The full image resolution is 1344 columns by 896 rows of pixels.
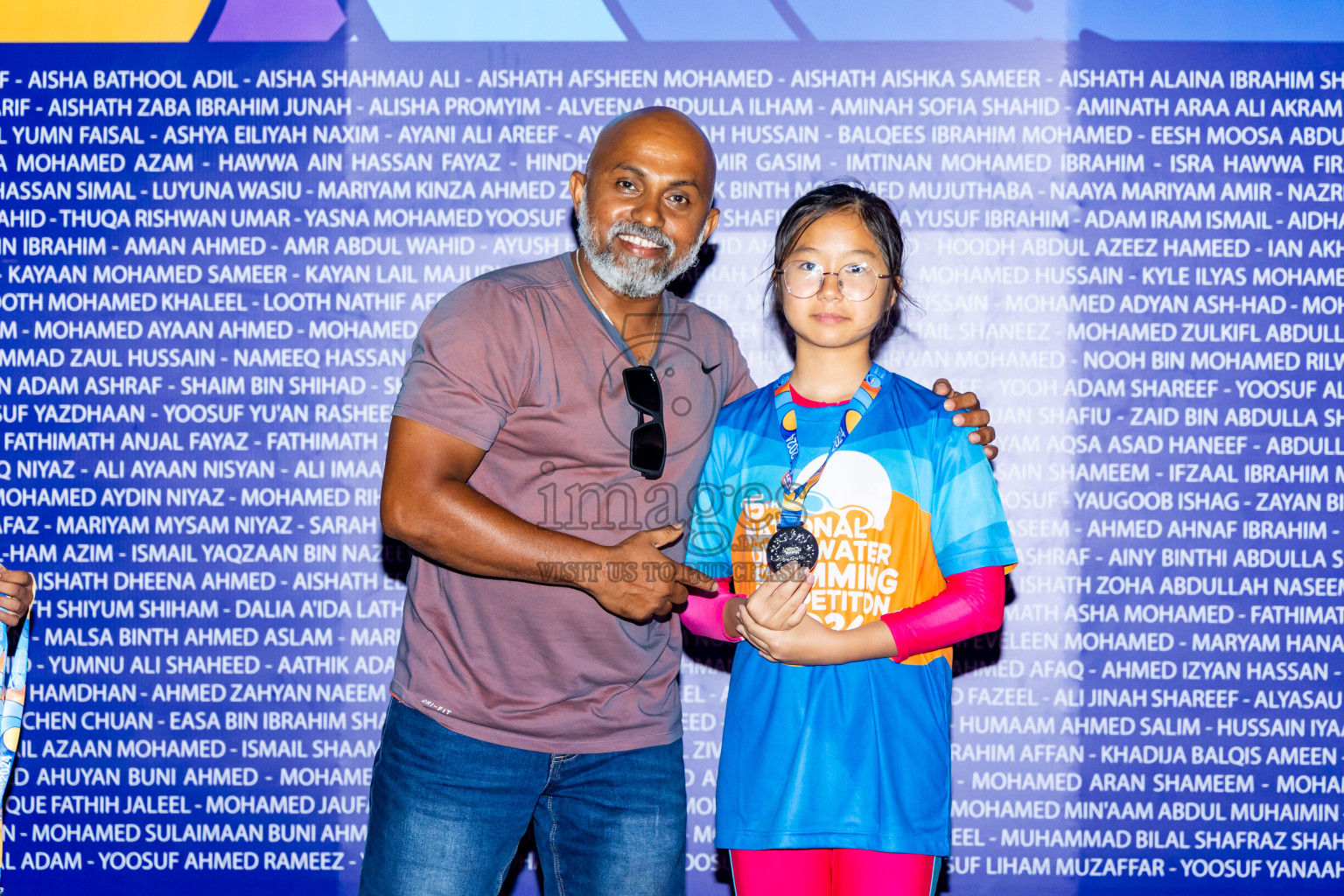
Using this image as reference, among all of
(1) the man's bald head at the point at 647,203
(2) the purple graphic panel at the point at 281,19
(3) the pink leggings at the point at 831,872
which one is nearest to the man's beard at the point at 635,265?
(1) the man's bald head at the point at 647,203

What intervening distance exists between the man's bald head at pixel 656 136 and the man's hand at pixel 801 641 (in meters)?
0.96

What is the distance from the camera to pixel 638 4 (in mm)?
2770

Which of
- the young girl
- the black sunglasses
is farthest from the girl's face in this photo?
the black sunglasses

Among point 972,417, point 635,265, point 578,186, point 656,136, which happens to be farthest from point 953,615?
point 578,186

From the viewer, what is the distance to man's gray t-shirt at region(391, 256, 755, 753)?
192 centimetres

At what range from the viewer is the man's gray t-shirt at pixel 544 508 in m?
1.92

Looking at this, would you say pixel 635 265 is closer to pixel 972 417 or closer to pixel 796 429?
pixel 796 429

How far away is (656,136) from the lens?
6.55ft

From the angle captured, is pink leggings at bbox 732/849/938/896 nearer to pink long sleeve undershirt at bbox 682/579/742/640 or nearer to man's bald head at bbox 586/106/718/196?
pink long sleeve undershirt at bbox 682/579/742/640

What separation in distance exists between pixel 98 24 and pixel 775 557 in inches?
103

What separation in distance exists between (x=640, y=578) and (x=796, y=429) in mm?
422

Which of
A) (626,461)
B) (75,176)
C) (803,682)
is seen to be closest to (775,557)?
(803,682)

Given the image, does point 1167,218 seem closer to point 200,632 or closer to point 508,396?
point 508,396

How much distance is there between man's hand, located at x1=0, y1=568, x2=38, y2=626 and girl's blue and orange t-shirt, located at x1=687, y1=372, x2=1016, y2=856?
1606 mm
